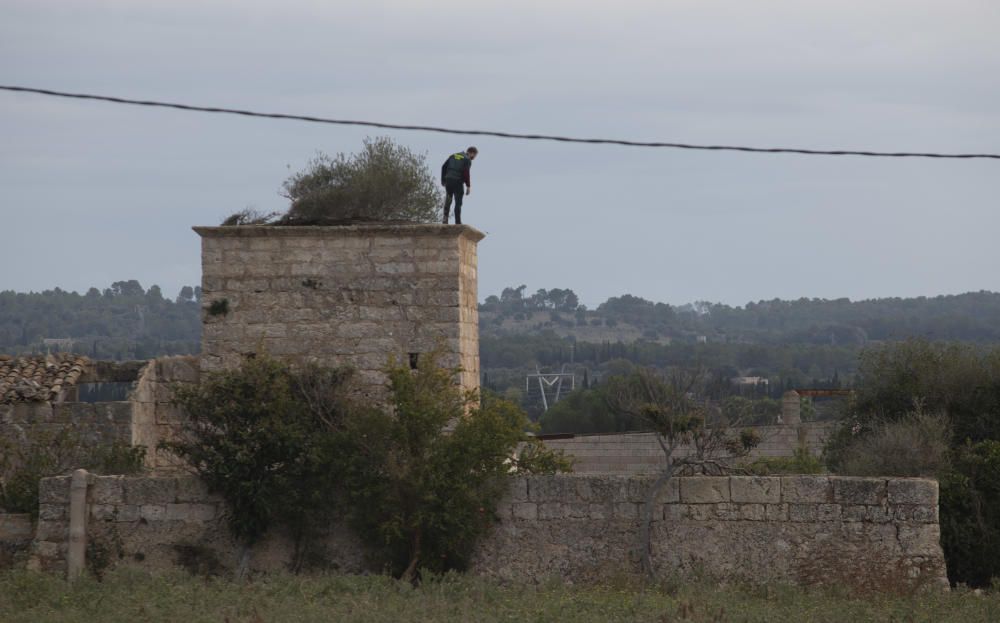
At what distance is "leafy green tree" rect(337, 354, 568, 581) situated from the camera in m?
13.5

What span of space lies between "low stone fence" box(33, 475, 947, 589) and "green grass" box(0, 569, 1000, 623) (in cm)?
38

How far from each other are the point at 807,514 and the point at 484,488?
3.10m

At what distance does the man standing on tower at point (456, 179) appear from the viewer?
16578mm

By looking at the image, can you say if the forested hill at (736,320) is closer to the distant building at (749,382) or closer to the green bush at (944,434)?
the distant building at (749,382)

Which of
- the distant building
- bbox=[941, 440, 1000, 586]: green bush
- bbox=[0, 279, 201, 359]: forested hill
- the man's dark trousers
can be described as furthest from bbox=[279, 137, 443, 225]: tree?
bbox=[0, 279, 201, 359]: forested hill

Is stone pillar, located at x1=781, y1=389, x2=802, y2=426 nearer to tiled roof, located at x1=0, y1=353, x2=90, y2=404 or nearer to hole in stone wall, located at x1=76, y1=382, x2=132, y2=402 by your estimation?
hole in stone wall, located at x1=76, y1=382, x2=132, y2=402

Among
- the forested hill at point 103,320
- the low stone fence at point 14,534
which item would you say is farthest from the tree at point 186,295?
the low stone fence at point 14,534

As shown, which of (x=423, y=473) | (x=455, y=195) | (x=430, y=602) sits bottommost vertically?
(x=430, y=602)

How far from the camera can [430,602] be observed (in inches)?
448

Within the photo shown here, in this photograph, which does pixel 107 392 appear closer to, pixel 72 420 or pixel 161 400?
pixel 161 400

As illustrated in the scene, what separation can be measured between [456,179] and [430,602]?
654 centimetres

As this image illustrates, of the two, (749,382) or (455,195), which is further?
(749,382)

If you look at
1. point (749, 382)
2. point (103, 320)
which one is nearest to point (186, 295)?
point (103, 320)

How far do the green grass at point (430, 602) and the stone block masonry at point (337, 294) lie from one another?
11.8 feet
